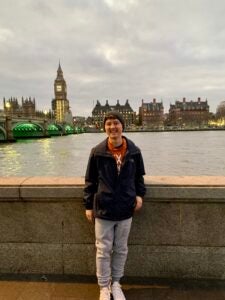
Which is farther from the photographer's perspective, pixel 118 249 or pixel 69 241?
pixel 69 241

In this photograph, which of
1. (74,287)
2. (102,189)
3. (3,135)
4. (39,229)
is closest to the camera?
(102,189)

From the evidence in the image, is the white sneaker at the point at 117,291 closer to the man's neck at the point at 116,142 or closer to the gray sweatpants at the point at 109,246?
the gray sweatpants at the point at 109,246

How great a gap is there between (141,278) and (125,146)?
1.48 metres

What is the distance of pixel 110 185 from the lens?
3.14 m

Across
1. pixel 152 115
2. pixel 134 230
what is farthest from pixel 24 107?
pixel 134 230

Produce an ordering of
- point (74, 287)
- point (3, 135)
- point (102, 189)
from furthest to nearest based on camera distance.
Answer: point (3, 135), point (74, 287), point (102, 189)

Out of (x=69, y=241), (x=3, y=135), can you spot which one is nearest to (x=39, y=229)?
(x=69, y=241)

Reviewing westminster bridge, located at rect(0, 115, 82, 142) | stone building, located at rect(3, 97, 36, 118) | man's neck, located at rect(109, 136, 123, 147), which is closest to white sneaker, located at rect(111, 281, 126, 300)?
man's neck, located at rect(109, 136, 123, 147)

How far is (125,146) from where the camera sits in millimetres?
3299

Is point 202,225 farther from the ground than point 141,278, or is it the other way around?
point 202,225

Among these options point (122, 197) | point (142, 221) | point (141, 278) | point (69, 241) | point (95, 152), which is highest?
point (95, 152)

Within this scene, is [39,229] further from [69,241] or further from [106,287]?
[106,287]

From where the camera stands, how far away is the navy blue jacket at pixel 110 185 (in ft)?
10.3

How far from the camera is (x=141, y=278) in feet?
12.2
